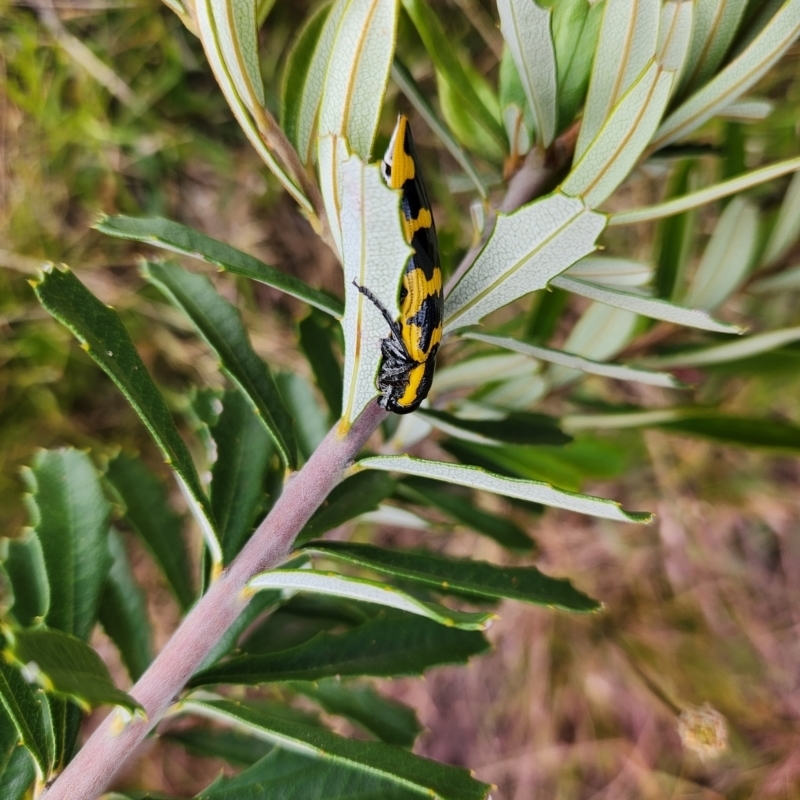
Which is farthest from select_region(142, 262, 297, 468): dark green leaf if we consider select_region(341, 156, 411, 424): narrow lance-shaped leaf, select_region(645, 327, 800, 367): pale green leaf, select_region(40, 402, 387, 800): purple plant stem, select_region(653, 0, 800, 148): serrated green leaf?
select_region(645, 327, 800, 367): pale green leaf

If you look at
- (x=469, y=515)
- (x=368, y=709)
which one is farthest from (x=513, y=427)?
(x=368, y=709)

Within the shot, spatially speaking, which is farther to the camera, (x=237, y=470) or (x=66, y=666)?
(x=237, y=470)

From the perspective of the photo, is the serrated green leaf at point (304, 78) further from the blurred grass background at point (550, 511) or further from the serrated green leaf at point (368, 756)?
the blurred grass background at point (550, 511)

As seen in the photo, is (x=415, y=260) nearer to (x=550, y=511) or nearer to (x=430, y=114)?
(x=430, y=114)

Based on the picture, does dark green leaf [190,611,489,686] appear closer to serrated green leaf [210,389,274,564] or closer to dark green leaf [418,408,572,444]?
serrated green leaf [210,389,274,564]

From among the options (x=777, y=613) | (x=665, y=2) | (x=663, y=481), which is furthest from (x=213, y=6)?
(x=777, y=613)

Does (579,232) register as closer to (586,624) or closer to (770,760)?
(586,624)
